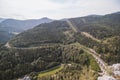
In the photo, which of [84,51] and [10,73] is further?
[84,51]

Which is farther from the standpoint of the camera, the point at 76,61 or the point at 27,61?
the point at 76,61

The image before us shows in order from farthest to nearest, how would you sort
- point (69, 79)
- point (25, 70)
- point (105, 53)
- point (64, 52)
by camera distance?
point (64, 52), point (105, 53), point (25, 70), point (69, 79)

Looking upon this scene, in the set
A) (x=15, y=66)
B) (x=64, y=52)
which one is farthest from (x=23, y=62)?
(x=64, y=52)

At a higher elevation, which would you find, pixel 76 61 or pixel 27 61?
pixel 27 61

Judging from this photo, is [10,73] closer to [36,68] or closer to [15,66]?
[15,66]

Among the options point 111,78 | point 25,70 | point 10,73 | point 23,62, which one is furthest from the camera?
point 23,62

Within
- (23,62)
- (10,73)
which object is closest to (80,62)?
(23,62)

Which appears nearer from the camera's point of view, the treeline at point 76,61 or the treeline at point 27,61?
the treeline at point 27,61

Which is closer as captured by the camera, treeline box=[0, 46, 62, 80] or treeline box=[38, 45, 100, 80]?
treeline box=[0, 46, 62, 80]

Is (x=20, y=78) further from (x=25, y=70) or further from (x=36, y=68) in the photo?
(x=36, y=68)

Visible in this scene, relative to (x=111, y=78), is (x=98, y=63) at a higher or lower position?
lower
